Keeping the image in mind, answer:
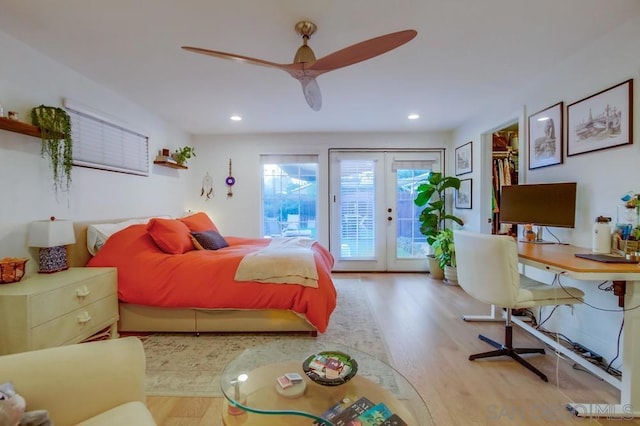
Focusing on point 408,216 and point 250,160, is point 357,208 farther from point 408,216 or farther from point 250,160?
point 250,160

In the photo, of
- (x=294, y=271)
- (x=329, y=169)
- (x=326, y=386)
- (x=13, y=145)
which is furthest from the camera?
(x=329, y=169)

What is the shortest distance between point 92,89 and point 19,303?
2041 millimetres

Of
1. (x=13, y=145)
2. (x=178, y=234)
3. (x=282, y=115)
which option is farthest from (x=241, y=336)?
(x=282, y=115)

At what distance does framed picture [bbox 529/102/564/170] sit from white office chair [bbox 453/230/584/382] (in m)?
1.12

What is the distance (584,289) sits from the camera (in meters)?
2.22

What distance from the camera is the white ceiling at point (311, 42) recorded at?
1743 mm

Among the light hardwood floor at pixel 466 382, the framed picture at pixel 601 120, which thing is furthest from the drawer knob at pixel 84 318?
the framed picture at pixel 601 120

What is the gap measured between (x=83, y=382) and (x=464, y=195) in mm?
4339

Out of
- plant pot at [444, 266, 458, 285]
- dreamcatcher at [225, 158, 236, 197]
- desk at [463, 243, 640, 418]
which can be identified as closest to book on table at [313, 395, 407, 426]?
desk at [463, 243, 640, 418]

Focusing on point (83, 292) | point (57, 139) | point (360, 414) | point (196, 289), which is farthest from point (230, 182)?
point (360, 414)

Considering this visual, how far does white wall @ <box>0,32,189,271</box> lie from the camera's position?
2.03 meters

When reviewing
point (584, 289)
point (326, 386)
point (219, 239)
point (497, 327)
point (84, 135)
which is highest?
point (84, 135)

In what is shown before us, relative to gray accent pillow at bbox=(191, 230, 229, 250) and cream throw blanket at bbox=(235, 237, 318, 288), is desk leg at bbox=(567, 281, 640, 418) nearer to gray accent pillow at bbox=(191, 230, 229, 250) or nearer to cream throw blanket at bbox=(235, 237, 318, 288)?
cream throw blanket at bbox=(235, 237, 318, 288)

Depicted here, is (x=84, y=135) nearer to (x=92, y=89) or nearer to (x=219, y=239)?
(x=92, y=89)
